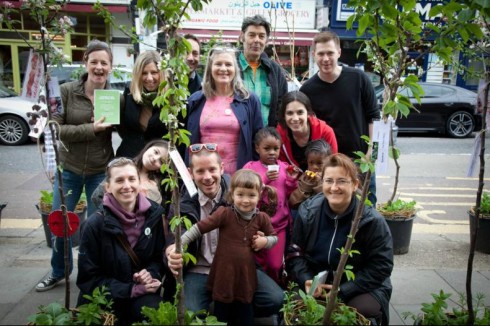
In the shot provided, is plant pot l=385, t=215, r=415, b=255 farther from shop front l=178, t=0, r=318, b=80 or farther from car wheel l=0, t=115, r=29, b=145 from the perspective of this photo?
shop front l=178, t=0, r=318, b=80

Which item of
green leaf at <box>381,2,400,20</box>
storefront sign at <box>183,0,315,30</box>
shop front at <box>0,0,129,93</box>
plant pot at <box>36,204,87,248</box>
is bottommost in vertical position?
plant pot at <box>36,204,87,248</box>

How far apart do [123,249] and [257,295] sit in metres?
0.92

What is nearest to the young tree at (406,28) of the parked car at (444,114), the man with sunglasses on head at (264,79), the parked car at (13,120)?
the man with sunglasses on head at (264,79)

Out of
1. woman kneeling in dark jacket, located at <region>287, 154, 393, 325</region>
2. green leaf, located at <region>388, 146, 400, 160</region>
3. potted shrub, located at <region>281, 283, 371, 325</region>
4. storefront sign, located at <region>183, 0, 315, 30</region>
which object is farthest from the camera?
storefront sign, located at <region>183, 0, 315, 30</region>

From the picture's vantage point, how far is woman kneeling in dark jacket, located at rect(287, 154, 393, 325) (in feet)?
9.08

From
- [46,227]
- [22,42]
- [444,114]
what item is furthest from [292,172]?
[22,42]

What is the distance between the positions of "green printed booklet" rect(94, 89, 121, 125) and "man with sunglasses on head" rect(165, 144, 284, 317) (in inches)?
32.4

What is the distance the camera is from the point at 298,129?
142 inches

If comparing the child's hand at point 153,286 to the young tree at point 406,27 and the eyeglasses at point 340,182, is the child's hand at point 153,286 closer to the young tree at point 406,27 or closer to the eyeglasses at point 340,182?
the eyeglasses at point 340,182

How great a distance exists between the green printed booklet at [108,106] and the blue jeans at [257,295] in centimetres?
138

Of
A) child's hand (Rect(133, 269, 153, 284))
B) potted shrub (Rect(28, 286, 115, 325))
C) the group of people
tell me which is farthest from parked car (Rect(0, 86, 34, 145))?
potted shrub (Rect(28, 286, 115, 325))

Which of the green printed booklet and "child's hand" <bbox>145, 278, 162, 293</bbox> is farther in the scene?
the green printed booklet

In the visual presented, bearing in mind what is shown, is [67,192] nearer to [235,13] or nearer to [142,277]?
[142,277]

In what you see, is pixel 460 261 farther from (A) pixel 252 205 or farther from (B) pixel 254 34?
(B) pixel 254 34
